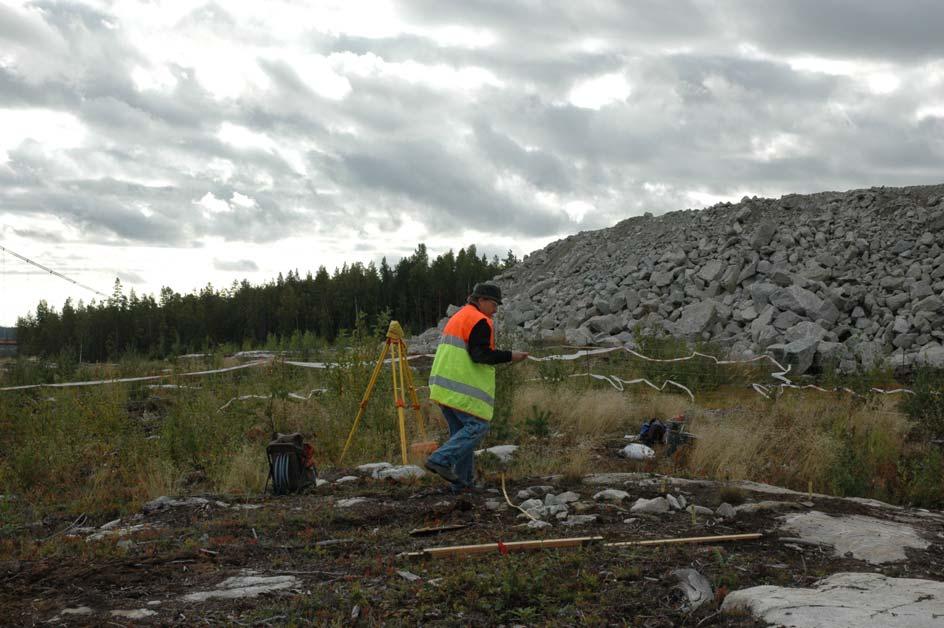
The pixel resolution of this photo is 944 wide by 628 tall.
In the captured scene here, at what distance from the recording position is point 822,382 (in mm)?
16141

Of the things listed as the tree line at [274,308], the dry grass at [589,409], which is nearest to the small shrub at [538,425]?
the dry grass at [589,409]

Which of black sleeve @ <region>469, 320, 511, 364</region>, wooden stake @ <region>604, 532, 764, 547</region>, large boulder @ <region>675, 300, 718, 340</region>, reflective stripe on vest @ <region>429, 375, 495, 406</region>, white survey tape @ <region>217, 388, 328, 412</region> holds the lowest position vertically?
wooden stake @ <region>604, 532, 764, 547</region>

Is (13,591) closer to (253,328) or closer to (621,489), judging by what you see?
(621,489)

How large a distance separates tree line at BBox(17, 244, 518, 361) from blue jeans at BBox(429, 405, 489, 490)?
53594mm

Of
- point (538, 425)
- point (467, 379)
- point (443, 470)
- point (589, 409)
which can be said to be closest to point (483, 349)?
point (467, 379)

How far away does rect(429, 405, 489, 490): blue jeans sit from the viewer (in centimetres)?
712

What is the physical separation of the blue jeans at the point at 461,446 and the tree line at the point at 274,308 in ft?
176

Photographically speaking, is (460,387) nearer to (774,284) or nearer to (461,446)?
(461,446)

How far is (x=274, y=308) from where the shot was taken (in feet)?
237

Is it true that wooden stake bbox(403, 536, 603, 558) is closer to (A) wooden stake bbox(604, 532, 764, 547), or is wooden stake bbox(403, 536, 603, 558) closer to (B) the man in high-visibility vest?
(A) wooden stake bbox(604, 532, 764, 547)

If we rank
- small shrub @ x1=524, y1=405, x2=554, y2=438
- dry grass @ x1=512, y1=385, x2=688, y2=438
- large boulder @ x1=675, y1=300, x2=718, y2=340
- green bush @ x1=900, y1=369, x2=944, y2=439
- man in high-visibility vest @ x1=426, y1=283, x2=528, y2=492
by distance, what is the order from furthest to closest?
1. large boulder @ x1=675, y1=300, x2=718, y2=340
2. dry grass @ x1=512, y1=385, x2=688, y2=438
3. small shrub @ x1=524, y1=405, x2=554, y2=438
4. green bush @ x1=900, y1=369, x2=944, y2=439
5. man in high-visibility vest @ x1=426, y1=283, x2=528, y2=492

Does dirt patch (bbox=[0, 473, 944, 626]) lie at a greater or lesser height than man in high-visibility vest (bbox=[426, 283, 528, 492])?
lesser

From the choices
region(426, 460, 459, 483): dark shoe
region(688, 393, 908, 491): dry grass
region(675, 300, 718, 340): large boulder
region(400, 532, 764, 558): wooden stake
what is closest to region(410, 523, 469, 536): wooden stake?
region(400, 532, 764, 558): wooden stake

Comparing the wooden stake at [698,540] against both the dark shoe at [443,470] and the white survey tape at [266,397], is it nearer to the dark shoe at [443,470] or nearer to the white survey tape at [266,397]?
the dark shoe at [443,470]
